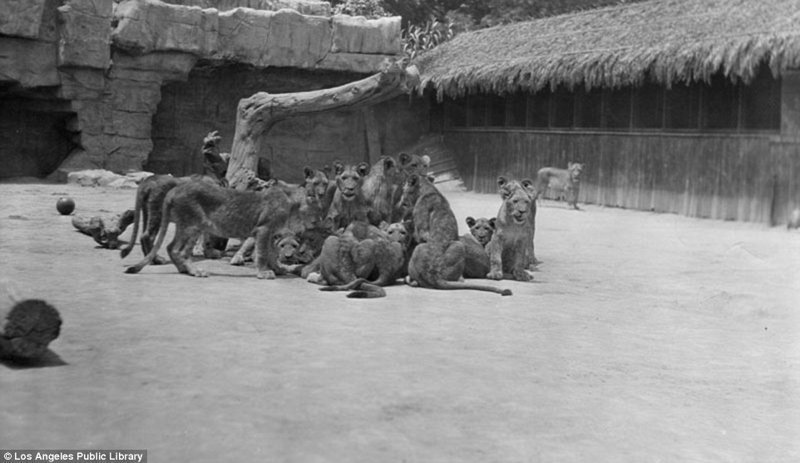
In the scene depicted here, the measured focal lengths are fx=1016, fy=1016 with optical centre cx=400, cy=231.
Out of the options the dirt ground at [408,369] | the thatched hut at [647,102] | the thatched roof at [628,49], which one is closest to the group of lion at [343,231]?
the dirt ground at [408,369]

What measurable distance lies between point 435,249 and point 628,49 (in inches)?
451

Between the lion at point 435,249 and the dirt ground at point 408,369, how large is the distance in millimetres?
225

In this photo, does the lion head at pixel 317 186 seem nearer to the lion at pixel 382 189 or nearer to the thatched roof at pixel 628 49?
the lion at pixel 382 189

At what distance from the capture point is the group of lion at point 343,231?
30.5 ft

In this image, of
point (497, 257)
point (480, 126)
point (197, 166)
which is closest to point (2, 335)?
point (497, 257)

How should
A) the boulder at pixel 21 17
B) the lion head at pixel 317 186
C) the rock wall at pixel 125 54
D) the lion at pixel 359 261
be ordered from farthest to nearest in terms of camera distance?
the rock wall at pixel 125 54, the boulder at pixel 21 17, the lion head at pixel 317 186, the lion at pixel 359 261

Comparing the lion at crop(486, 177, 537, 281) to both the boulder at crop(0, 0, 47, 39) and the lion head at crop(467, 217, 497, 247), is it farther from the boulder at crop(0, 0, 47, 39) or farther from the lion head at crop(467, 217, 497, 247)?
the boulder at crop(0, 0, 47, 39)

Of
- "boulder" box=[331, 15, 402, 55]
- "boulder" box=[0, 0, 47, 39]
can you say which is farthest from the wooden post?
"boulder" box=[0, 0, 47, 39]

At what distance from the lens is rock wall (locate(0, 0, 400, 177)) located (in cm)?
1997

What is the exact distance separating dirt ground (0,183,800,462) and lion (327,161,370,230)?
41.1 inches

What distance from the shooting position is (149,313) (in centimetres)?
729

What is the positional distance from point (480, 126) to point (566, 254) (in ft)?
42.2

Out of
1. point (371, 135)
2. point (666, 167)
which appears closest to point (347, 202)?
point (666, 167)

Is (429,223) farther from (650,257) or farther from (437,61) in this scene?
(437,61)
